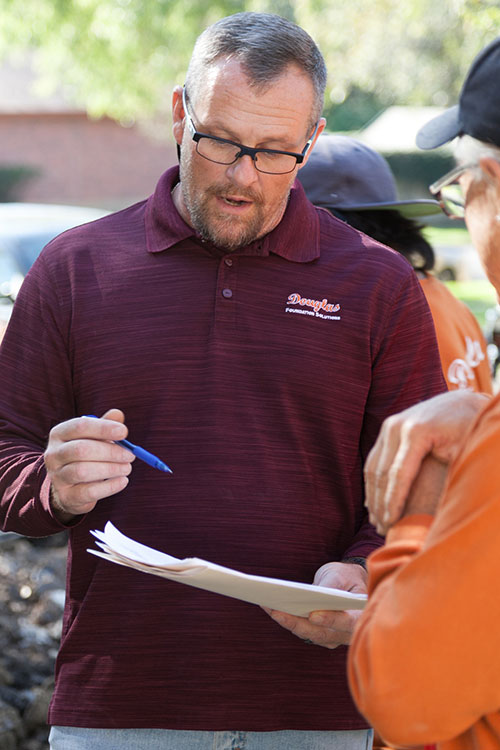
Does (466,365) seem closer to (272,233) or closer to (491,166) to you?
(272,233)

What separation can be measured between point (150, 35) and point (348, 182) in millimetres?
16579

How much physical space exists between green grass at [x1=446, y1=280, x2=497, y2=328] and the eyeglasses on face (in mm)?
11754

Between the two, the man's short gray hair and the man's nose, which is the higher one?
the man's short gray hair

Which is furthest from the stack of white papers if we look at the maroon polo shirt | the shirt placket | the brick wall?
the brick wall

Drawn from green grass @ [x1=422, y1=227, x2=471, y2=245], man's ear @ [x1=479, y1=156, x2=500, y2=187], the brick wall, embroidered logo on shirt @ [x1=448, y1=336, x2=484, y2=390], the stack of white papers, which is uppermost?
man's ear @ [x1=479, y1=156, x2=500, y2=187]

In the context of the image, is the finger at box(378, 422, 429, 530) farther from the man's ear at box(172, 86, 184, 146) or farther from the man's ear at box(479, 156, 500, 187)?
the man's ear at box(172, 86, 184, 146)

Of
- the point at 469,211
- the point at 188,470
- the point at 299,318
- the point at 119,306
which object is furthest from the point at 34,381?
the point at 469,211

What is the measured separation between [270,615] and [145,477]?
42 cm

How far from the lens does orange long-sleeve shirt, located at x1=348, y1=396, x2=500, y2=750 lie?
4.10 feet

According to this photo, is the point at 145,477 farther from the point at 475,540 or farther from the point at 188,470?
the point at 475,540

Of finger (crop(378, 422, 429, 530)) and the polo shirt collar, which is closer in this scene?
finger (crop(378, 422, 429, 530))

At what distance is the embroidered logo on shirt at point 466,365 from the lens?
3.21m

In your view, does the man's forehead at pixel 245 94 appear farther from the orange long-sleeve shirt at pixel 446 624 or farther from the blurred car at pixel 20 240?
the blurred car at pixel 20 240

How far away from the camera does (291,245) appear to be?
2408 millimetres
